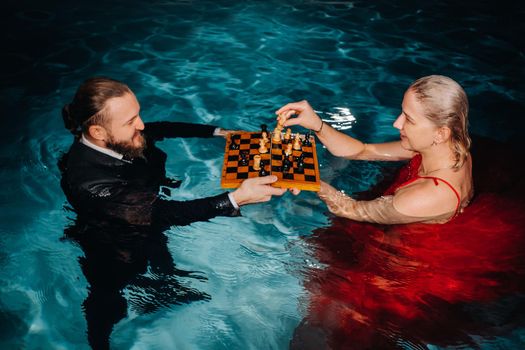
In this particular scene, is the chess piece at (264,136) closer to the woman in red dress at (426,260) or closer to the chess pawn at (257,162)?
the chess pawn at (257,162)

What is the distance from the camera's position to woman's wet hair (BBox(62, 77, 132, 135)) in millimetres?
2646

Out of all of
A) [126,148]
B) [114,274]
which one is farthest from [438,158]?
[114,274]

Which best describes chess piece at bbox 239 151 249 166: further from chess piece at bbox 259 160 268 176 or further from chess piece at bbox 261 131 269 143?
chess piece at bbox 261 131 269 143

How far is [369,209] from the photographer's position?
126 inches

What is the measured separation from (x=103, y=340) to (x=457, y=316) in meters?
2.98

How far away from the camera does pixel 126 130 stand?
2.81 m

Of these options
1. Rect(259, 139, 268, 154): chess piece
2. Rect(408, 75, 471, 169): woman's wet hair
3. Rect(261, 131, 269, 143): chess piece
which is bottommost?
Rect(259, 139, 268, 154): chess piece

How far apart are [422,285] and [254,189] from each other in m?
1.66

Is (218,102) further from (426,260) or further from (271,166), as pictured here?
(426,260)

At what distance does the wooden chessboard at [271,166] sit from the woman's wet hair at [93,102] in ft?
3.64

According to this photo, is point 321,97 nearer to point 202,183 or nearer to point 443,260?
point 202,183

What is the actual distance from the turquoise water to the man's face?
4.92 ft

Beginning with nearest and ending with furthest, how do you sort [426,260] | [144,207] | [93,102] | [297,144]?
[93,102] < [144,207] < [426,260] < [297,144]

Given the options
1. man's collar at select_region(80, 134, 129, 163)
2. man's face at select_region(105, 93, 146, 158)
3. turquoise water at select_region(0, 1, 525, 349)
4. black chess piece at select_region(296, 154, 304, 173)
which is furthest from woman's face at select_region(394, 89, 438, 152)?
man's collar at select_region(80, 134, 129, 163)
